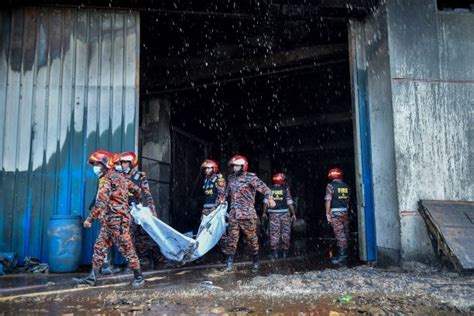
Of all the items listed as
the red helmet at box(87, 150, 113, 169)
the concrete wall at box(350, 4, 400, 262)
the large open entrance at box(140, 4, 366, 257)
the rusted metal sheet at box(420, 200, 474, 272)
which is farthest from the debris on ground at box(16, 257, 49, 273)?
the rusted metal sheet at box(420, 200, 474, 272)

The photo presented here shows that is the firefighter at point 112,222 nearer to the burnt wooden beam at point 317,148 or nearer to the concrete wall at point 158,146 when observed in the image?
the concrete wall at point 158,146

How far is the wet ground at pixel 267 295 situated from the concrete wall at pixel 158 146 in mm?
4109

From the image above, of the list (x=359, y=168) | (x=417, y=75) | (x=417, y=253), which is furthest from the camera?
(x=359, y=168)

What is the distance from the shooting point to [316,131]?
1653 centimetres

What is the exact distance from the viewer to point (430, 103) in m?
7.27

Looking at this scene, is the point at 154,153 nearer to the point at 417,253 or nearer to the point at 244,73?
the point at 244,73

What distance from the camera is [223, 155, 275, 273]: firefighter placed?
7.27 metres

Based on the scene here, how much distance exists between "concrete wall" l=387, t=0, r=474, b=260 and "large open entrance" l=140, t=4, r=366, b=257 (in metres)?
1.44

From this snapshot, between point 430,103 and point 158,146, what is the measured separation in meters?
6.70

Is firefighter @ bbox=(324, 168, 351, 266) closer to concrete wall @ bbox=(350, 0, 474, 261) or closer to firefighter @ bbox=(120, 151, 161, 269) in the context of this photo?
concrete wall @ bbox=(350, 0, 474, 261)

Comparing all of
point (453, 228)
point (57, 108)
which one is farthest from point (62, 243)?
point (453, 228)

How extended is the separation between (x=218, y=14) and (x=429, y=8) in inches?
147

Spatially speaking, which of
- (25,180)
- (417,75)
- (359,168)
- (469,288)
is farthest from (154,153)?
(469,288)

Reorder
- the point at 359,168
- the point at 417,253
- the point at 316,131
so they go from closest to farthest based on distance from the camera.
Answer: the point at 417,253 < the point at 359,168 < the point at 316,131
